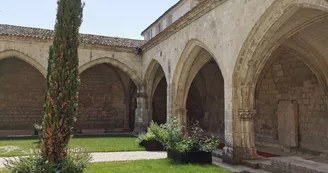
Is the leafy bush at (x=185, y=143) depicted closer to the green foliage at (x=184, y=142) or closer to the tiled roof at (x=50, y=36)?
the green foliage at (x=184, y=142)

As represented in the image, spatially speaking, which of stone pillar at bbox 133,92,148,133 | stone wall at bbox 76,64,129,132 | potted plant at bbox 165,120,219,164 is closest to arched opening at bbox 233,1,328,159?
potted plant at bbox 165,120,219,164

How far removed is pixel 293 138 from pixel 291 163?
3967 mm

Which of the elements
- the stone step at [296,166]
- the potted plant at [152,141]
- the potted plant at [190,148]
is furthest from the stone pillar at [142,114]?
the stone step at [296,166]

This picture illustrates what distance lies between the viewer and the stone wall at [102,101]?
1483 cm

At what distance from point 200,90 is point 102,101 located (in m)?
5.50

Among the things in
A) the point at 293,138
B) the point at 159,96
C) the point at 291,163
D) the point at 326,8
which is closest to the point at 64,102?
the point at 291,163

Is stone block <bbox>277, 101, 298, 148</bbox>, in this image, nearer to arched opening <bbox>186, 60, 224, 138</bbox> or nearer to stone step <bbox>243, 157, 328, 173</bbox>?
stone step <bbox>243, 157, 328, 173</bbox>

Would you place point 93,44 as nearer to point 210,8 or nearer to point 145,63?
point 145,63

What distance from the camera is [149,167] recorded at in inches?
216

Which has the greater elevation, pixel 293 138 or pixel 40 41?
pixel 40 41

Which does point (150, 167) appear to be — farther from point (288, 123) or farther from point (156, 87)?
point (156, 87)

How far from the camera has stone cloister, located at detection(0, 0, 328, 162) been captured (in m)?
5.91

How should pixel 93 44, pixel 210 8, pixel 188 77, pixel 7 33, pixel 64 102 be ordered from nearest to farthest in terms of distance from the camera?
pixel 64 102, pixel 210 8, pixel 188 77, pixel 7 33, pixel 93 44

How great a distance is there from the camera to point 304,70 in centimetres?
807
